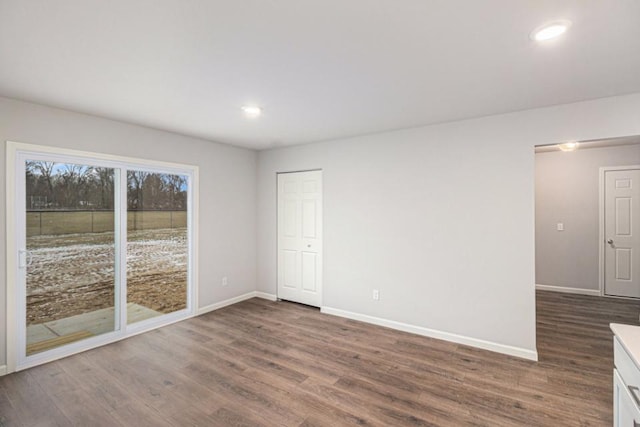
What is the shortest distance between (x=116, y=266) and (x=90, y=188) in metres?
0.94

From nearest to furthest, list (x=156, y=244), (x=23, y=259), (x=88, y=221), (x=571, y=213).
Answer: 1. (x=23, y=259)
2. (x=88, y=221)
3. (x=156, y=244)
4. (x=571, y=213)

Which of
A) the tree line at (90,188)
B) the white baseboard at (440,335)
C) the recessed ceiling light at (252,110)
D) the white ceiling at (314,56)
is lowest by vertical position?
the white baseboard at (440,335)

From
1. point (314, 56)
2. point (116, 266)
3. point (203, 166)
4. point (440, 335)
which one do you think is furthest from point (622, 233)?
point (116, 266)

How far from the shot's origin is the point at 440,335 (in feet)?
11.5

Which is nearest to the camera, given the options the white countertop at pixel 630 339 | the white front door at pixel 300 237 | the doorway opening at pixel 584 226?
the white countertop at pixel 630 339

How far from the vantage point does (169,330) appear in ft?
12.3

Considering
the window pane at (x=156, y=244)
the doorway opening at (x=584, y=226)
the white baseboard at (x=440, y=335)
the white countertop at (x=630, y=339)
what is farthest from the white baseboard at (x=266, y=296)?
the white countertop at (x=630, y=339)

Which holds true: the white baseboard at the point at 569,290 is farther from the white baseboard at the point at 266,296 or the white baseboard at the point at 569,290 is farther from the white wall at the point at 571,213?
the white baseboard at the point at 266,296

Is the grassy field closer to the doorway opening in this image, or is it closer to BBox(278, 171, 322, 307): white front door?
BBox(278, 171, 322, 307): white front door

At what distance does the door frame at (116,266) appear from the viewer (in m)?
2.73

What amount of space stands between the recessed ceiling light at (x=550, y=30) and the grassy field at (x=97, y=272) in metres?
4.25

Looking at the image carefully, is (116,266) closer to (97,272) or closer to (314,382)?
(97,272)

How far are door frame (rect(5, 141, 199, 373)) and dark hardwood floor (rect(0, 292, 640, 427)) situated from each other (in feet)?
0.49

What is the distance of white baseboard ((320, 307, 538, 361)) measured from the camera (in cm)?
304
